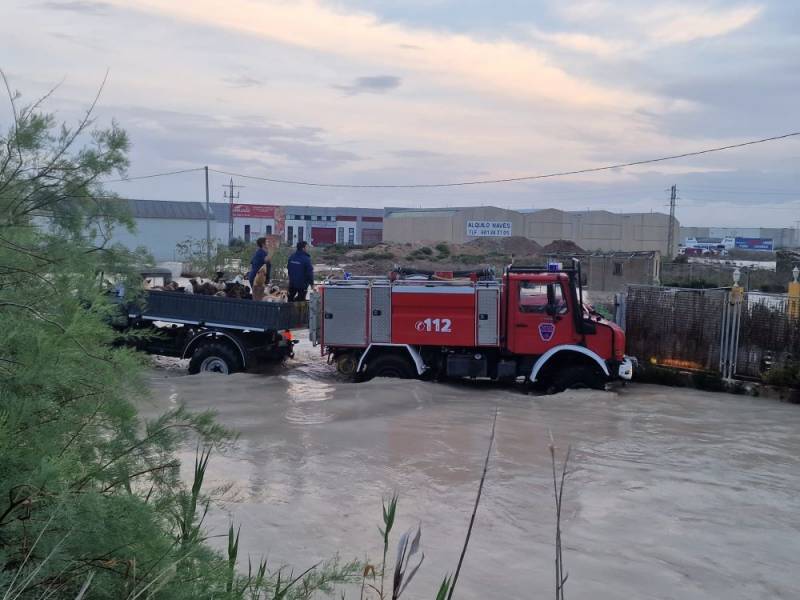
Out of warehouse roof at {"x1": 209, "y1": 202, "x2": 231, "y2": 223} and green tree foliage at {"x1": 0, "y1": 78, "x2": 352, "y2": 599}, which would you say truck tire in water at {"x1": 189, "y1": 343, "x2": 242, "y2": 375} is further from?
warehouse roof at {"x1": 209, "y1": 202, "x2": 231, "y2": 223}

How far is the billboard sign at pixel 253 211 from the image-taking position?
65931 millimetres

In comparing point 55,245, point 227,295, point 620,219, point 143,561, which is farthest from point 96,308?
point 620,219

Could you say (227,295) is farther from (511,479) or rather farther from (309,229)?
(309,229)

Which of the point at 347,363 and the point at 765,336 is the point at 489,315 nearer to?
the point at 347,363

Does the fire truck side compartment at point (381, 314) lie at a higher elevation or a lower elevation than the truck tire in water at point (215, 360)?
higher

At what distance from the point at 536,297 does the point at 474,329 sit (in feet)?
3.67

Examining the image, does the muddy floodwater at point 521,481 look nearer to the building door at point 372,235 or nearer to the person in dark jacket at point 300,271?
the person in dark jacket at point 300,271

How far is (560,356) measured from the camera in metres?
13.4

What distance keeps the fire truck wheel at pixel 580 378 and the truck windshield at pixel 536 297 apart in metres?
0.96

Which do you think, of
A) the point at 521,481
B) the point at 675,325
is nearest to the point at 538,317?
the point at 675,325

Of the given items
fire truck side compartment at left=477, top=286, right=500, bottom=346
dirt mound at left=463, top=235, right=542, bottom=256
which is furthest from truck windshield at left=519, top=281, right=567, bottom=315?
dirt mound at left=463, top=235, right=542, bottom=256

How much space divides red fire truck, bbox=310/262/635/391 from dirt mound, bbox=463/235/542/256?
42060 mm

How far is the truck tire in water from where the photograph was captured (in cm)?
1435

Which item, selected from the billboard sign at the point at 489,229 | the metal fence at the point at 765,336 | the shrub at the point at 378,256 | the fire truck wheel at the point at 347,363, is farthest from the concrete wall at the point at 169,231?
the metal fence at the point at 765,336
